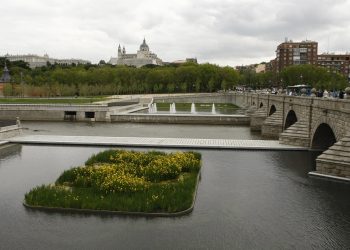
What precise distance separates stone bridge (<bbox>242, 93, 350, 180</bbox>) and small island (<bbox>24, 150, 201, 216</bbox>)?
773cm

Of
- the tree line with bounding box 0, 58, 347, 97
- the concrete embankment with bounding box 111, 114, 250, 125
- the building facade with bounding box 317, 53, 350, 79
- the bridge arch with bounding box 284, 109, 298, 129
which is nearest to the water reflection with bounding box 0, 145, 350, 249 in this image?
the bridge arch with bounding box 284, 109, 298, 129

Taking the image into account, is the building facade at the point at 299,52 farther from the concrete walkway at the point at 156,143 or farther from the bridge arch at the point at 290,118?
the concrete walkway at the point at 156,143

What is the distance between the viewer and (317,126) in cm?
2973

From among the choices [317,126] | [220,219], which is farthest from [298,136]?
[220,219]

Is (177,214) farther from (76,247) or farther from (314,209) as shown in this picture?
(314,209)

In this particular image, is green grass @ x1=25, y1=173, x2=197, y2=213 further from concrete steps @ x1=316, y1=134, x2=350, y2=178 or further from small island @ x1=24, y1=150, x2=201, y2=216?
concrete steps @ x1=316, y1=134, x2=350, y2=178

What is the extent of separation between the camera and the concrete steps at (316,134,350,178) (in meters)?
21.8

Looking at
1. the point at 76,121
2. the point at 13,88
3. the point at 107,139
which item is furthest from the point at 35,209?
the point at 13,88

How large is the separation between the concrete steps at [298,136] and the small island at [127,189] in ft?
40.0

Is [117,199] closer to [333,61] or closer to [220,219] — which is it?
[220,219]

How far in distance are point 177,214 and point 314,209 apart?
6.05 metres

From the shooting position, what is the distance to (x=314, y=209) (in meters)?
17.4

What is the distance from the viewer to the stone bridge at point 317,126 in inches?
882

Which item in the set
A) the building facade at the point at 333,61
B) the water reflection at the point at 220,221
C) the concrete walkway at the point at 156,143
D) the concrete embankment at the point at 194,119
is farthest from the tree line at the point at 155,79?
the water reflection at the point at 220,221
